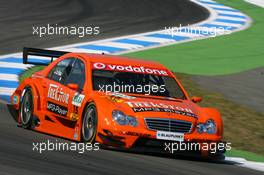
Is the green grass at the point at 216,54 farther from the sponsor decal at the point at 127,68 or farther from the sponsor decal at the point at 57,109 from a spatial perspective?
the sponsor decal at the point at 57,109

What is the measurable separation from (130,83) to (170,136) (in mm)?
1353

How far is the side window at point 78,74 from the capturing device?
1299 cm

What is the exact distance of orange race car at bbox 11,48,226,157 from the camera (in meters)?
11.8

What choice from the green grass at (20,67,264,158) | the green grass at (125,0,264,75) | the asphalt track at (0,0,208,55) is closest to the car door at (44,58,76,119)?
the green grass at (20,67,264,158)

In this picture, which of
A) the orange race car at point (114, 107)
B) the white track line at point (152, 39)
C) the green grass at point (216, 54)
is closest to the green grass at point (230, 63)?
the green grass at point (216, 54)

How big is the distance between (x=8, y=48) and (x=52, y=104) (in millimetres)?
9562

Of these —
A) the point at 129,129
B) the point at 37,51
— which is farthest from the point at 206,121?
the point at 37,51

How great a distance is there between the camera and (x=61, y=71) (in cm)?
1357

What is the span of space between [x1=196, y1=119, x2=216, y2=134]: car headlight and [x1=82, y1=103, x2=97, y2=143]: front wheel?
1.34 meters

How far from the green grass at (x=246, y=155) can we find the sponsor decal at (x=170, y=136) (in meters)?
1.53

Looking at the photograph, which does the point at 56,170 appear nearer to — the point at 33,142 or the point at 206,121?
the point at 33,142

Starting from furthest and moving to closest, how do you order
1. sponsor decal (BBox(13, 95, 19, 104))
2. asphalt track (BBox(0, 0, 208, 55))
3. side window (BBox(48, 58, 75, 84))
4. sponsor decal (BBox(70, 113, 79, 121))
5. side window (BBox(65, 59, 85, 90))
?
asphalt track (BBox(0, 0, 208, 55)) < sponsor decal (BBox(13, 95, 19, 104)) < side window (BBox(48, 58, 75, 84)) < side window (BBox(65, 59, 85, 90)) < sponsor decal (BBox(70, 113, 79, 121))

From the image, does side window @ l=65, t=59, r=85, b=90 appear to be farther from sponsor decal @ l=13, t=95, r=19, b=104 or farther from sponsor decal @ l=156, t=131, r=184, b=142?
sponsor decal @ l=156, t=131, r=184, b=142

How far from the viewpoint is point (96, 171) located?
10.0 meters
